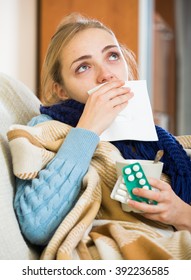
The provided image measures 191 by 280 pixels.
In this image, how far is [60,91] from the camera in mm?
1305

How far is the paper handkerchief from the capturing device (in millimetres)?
1112

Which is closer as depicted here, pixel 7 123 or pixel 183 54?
pixel 7 123

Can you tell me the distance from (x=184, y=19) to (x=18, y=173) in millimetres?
5002

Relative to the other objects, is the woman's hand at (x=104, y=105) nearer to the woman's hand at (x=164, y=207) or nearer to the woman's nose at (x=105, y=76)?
the woman's nose at (x=105, y=76)

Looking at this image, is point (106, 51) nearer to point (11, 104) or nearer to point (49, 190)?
point (11, 104)

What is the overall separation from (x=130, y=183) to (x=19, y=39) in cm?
264

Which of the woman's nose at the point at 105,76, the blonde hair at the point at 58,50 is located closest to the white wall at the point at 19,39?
the blonde hair at the point at 58,50

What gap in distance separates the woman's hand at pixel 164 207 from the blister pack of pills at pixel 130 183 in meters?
0.01

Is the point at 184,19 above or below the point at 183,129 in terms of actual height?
above

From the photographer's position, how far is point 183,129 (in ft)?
18.0

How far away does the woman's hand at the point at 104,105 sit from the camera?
105 centimetres

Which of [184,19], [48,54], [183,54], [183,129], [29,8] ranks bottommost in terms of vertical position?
[183,129]

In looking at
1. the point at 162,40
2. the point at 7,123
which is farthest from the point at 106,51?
the point at 162,40

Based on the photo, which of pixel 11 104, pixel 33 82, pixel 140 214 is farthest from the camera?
pixel 33 82
